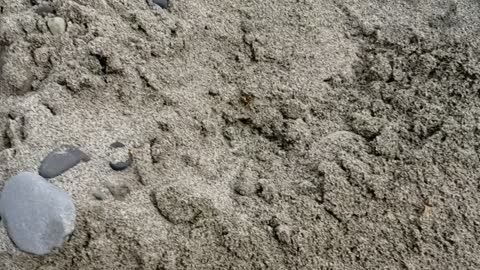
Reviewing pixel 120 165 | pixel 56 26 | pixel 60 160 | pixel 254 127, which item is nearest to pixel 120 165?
pixel 120 165

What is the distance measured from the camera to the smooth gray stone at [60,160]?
53.9 inches

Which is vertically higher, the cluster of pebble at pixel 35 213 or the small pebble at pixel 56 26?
the small pebble at pixel 56 26

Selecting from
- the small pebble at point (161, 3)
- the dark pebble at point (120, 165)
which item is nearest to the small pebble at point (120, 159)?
the dark pebble at point (120, 165)

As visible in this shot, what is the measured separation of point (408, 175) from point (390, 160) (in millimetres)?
59

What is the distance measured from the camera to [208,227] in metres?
1.36

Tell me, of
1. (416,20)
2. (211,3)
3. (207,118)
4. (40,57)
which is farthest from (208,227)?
(416,20)

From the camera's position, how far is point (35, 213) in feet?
4.22

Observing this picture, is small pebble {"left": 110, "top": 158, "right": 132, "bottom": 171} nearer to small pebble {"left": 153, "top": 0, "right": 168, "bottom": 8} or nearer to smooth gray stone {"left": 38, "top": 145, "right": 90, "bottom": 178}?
smooth gray stone {"left": 38, "top": 145, "right": 90, "bottom": 178}

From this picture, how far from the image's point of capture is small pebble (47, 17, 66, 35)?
5.36 feet

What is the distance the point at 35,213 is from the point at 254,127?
0.58m

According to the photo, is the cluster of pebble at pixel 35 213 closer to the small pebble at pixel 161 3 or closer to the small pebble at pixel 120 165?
the small pebble at pixel 120 165

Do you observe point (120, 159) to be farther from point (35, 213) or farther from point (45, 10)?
point (45, 10)

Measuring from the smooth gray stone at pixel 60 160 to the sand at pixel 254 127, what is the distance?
2 centimetres

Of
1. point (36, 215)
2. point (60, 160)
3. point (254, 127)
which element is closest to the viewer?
point (36, 215)
